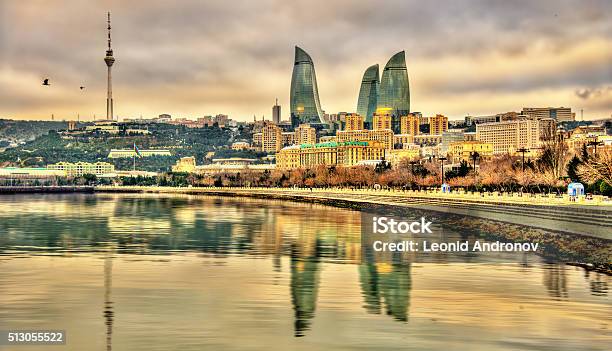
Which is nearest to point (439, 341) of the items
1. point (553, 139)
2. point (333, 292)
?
point (333, 292)

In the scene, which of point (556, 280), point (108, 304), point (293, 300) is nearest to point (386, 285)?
point (293, 300)

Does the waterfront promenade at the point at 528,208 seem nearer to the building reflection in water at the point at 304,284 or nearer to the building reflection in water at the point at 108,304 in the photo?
the building reflection in water at the point at 304,284

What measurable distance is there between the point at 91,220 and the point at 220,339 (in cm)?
5805

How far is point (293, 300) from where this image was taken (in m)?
24.9

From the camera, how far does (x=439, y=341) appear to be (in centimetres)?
1888

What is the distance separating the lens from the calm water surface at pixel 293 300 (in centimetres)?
1920

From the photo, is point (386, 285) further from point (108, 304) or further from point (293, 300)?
point (108, 304)

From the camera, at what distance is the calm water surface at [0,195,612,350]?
19203 mm

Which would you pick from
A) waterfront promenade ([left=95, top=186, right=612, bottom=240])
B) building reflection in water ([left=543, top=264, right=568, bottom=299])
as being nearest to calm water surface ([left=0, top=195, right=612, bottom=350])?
building reflection in water ([left=543, top=264, right=568, bottom=299])

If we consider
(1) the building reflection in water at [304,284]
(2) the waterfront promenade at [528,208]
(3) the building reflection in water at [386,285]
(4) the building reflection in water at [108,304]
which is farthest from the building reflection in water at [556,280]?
(4) the building reflection in water at [108,304]

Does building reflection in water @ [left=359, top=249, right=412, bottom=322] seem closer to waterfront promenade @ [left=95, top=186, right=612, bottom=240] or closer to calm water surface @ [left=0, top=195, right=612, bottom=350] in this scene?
calm water surface @ [left=0, top=195, right=612, bottom=350]

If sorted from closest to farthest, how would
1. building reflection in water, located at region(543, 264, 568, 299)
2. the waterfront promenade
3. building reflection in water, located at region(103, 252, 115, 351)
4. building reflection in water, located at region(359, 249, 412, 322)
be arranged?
1. building reflection in water, located at region(103, 252, 115, 351)
2. building reflection in water, located at region(359, 249, 412, 322)
3. building reflection in water, located at region(543, 264, 568, 299)
4. the waterfront promenade

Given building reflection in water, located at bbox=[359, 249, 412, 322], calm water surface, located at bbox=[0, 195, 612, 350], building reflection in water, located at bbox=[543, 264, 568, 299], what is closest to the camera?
calm water surface, located at bbox=[0, 195, 612, 350]

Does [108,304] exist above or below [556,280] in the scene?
above
